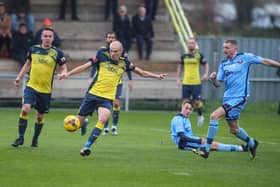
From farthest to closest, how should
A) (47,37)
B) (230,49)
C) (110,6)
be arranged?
(110,6)
(47,37)
(230,49)

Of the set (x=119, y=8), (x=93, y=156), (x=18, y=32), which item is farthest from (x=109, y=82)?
(x=119, y=8)

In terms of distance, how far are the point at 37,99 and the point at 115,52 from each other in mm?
2059

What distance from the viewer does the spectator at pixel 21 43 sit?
30516 mm

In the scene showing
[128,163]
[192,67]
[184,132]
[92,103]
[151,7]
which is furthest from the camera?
[151,7]

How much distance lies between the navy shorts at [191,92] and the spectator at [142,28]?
5785 millimetres

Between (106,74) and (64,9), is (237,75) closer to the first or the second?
(106,74)

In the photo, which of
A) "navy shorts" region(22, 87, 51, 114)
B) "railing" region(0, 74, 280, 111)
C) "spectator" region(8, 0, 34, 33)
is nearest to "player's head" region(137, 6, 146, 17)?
"railing" region(0, 74, 280, 111)

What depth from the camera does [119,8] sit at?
33.8 meters

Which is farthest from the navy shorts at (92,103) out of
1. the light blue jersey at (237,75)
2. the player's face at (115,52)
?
the light blue jersey at (237,75)

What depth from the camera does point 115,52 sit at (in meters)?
16.5

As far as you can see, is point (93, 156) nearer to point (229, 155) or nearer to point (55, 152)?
point (55, 152)

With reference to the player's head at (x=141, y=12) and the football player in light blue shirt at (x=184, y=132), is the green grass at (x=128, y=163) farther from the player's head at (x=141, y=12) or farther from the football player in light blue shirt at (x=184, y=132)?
the player's head at (x=141, y=12)

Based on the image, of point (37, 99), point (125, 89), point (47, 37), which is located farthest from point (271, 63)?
point (125, 89)

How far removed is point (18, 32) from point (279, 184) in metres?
18.1
